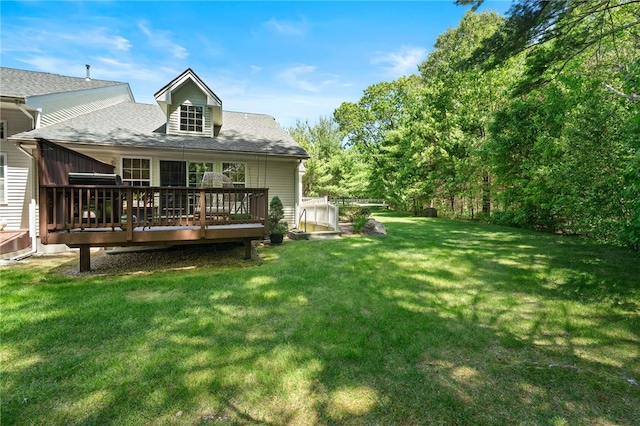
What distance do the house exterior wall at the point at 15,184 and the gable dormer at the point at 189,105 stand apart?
4.27 m

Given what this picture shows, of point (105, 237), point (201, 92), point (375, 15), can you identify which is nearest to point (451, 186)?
point (375, 15)

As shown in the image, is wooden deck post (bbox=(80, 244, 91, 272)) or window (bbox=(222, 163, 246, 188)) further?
window (bbox=(222, 163, 246, 188))

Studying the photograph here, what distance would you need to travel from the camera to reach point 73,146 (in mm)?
9125

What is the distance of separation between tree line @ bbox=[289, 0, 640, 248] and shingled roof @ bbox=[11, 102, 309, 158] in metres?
7.03

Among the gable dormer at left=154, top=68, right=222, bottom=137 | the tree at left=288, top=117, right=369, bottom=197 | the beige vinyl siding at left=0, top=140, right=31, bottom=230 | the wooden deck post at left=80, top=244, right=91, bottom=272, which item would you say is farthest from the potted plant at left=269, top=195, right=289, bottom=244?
the tree at left=288, top=117, right=369, bottom=197

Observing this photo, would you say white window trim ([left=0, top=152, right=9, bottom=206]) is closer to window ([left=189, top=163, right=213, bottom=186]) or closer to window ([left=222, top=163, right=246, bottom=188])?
window ([left=189, top=163, right=213, bottom=186])

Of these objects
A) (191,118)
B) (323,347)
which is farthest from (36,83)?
(323,347)

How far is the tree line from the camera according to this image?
20.8ft

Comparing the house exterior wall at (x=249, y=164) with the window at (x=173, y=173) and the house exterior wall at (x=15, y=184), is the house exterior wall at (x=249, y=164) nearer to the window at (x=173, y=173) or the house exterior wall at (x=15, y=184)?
the window at (x=173, y=173)

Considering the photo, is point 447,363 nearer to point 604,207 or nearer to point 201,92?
point 604,207

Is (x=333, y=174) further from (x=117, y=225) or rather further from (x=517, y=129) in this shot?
(x=117, y=225)

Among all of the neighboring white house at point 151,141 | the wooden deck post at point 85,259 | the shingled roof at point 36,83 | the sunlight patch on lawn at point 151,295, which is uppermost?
the shingled roof at point 36,83

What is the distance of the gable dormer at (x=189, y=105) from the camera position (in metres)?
10.5

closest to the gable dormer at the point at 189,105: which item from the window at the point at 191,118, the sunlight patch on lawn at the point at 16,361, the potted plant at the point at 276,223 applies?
the window at the point at 191,118
